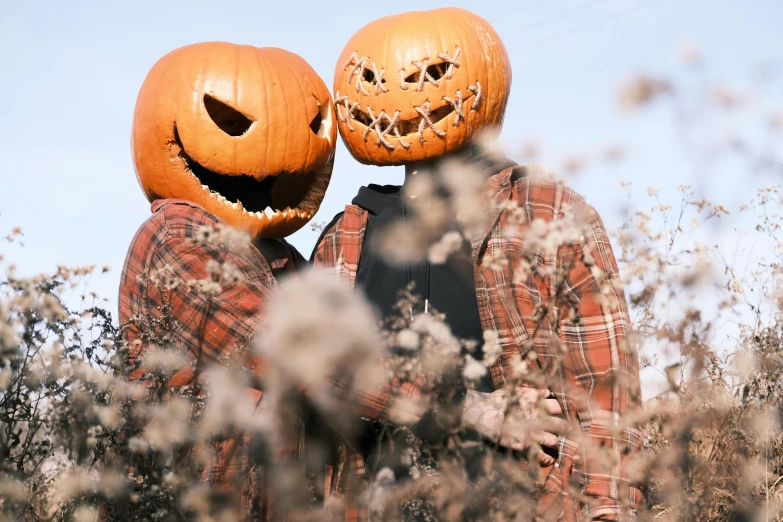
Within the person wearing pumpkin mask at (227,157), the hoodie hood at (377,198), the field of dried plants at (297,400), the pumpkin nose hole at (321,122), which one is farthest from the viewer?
the pumpkin nose hole at (321,122)

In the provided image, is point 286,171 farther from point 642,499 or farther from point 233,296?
point 642,499

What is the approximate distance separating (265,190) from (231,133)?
0.89ft

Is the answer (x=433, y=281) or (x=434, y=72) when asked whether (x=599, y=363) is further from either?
(x=434, y=72)

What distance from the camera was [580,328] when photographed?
2.78 metres

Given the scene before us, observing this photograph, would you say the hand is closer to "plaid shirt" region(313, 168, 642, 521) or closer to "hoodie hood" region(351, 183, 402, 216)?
"plaid shirt" region(313, 168, 642, 521)

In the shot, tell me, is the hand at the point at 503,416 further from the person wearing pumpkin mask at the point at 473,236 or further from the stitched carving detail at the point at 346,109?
the stitched carving detail at the point at 346,109

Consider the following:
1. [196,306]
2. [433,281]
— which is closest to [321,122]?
[433,281]

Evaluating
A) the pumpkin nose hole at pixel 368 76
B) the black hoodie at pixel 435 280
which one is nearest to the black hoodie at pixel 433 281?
the black hoodie at pixel 435 280

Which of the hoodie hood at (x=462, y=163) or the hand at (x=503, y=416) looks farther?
the hoodie hood at (x=462, y=163)

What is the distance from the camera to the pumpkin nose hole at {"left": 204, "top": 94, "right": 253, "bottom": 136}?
344 centimetres

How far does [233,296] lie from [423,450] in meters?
1.05

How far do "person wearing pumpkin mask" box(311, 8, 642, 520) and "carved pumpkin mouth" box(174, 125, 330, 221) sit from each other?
0.54 ft

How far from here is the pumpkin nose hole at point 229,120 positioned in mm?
3436

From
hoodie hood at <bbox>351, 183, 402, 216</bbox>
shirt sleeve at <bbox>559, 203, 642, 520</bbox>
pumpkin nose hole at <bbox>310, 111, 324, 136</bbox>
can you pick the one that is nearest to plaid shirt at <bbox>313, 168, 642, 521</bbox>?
shirt sleeve at <bbox>559, 203, 642, 520</bbox>
